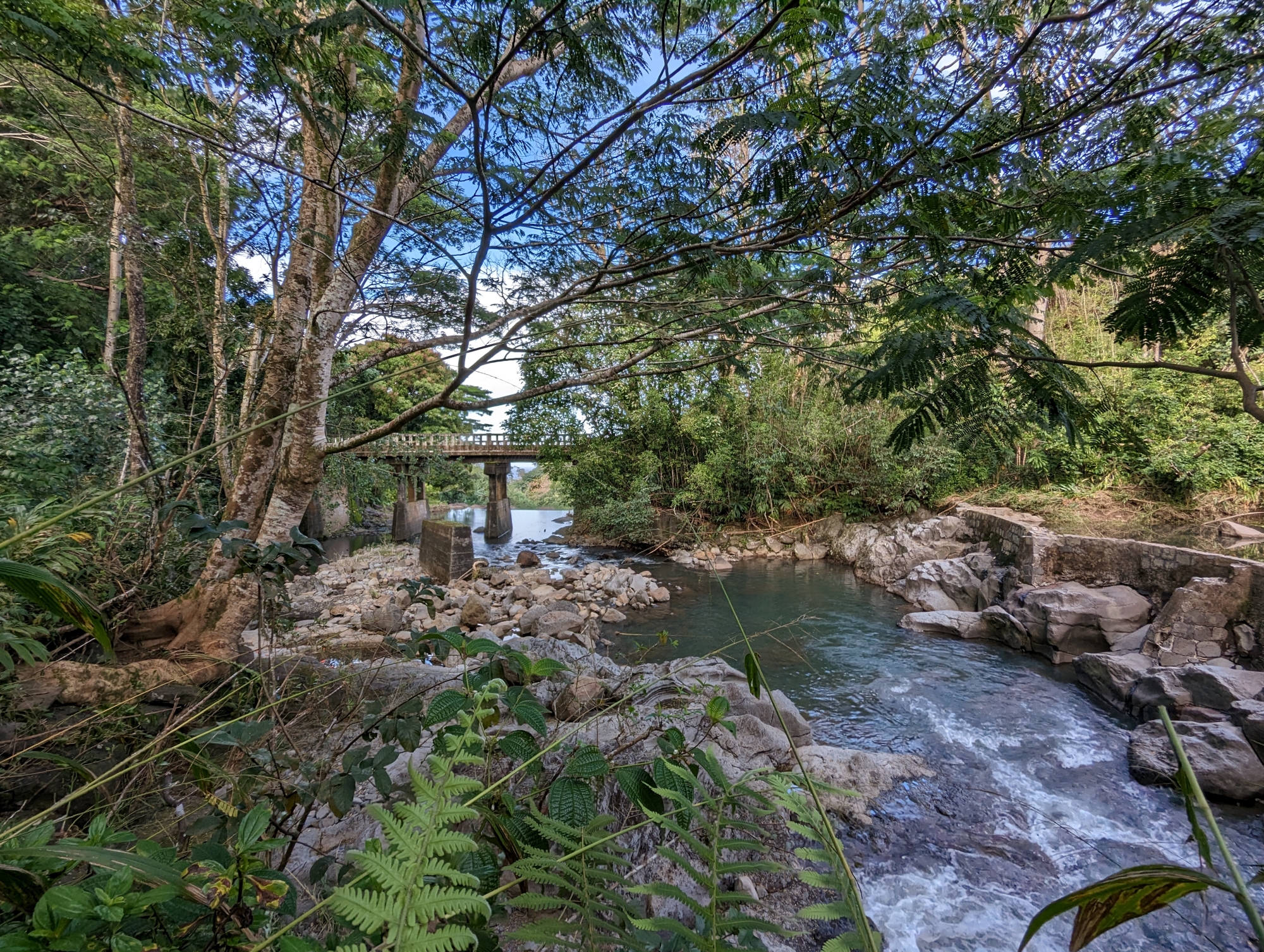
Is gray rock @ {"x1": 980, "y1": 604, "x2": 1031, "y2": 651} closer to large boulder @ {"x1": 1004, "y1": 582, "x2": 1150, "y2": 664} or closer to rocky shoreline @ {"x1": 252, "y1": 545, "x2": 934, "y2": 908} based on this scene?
large boulder @ {"x1": 1004, "y1": 582, "x2": 1150, "y2": 664}

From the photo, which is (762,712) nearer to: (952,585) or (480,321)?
(480,321)

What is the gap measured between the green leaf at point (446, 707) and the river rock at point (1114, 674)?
553 cm

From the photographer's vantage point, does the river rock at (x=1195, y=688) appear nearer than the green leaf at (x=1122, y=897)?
No

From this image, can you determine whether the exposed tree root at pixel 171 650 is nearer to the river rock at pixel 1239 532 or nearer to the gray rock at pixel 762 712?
the gray rock at pixel 762 712

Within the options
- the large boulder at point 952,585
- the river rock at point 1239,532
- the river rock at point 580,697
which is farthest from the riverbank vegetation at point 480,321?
the river rock at point 1239,532

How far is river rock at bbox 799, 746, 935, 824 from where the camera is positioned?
2.93 meters

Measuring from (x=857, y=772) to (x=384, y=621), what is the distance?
14.8ft

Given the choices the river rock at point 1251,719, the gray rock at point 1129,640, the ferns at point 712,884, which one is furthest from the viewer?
the gray rock at point 1129,640

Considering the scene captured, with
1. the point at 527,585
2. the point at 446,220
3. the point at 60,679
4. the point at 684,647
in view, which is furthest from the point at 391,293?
the point at 527,585

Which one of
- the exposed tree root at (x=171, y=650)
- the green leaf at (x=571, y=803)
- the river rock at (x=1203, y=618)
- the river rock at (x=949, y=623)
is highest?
the green leaf at (x=571, y=803)

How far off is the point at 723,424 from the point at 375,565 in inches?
323

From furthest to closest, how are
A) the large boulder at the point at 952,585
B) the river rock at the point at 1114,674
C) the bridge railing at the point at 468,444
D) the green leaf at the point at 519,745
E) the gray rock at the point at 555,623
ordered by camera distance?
the bridge railing at the point at 468,444 → the large boulder at the point at 952,585 → the gray rock at the point at 555,623 → the river rock at the point at 1114,674 → the green leaf at the point at 519,745

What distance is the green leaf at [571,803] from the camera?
106 centimetres

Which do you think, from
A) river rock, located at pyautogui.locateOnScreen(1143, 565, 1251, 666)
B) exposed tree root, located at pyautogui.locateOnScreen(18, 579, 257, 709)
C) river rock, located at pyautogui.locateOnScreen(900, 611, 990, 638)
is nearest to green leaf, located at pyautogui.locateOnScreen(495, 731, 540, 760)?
exposed tree root, located at pyautogui.locateOnScreen(18, 579, 257, 709)
